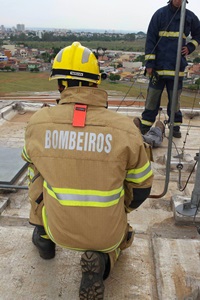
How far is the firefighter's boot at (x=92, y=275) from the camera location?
5.82 feet

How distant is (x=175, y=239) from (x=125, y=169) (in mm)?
1063

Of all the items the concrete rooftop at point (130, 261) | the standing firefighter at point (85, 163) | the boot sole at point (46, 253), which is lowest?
the concrete rooftop at point (130, 261)

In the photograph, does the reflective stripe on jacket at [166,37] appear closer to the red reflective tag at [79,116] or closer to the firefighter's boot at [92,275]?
the red reflective tag at [79,116]

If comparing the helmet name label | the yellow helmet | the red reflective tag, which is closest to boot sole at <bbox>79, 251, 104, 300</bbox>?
the helmet name label

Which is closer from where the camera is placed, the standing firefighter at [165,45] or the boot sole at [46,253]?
the boot sole at [46,253]

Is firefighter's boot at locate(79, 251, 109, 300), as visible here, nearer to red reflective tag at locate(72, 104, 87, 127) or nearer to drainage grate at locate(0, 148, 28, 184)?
red reflective tag at locate(72, 104, 87, 127)

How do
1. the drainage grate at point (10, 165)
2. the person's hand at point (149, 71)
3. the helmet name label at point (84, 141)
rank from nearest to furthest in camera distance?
the helmet name label at point (84, 141), the drainage grate at point (10, 165), the person's hand at point (149, 71)

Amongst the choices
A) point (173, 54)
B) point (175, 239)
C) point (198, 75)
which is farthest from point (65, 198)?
point (198, 75)

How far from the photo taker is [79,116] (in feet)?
5.60

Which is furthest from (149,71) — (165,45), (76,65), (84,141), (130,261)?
(84,141)

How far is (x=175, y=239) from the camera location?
100 inches

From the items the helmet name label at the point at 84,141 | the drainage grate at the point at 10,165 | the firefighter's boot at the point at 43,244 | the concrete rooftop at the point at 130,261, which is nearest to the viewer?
the helmet name label at the point at 84,141

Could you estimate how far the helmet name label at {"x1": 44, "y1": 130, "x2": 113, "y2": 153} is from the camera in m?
1.68

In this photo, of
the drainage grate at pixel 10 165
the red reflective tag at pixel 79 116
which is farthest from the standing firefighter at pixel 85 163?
the drainage grate at pixel 10 165
